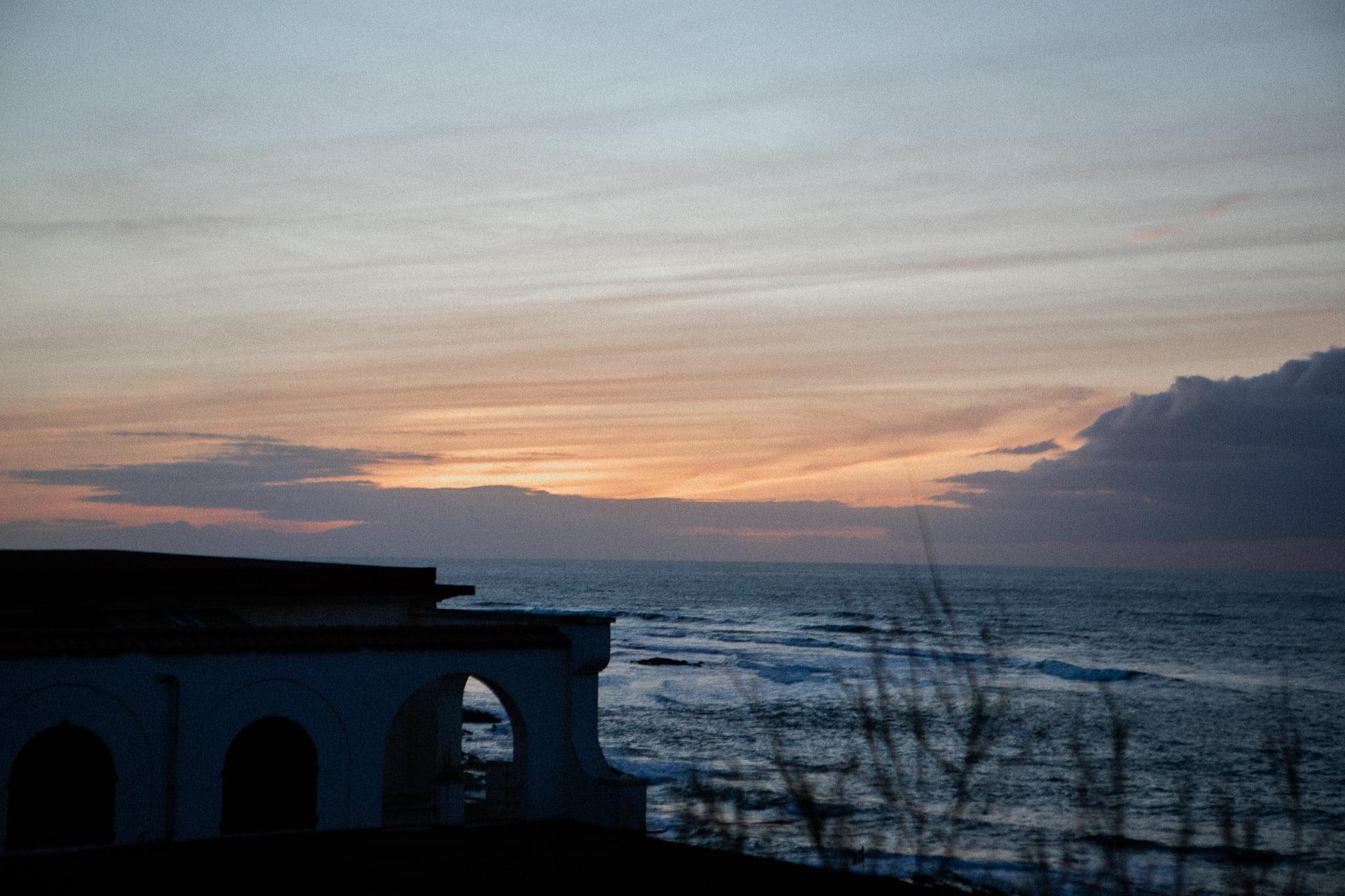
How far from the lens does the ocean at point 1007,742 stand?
832cm

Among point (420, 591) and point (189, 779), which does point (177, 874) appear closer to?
point (189, 779)

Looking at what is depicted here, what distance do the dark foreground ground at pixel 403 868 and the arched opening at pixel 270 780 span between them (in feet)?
0.67

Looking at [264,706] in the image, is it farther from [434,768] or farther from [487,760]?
[487,760]

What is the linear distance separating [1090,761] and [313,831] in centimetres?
2778

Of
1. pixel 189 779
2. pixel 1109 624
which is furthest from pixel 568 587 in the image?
pixel 189 779

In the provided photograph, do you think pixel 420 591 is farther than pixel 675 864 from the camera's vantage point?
Yes

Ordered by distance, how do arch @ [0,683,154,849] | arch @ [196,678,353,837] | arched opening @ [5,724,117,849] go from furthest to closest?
arch @ [196,678,353,837] → arched opening @ [5,724,117,849] → arch @ [0,683,154,849]

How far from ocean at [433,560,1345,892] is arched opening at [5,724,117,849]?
6670 mm

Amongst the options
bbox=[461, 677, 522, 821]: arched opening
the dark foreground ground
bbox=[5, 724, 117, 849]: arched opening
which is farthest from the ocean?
bbox=[5, 724, 117, 849]: arched opening

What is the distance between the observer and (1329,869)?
75.9ft

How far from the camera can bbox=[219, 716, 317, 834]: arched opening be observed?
13.1 m

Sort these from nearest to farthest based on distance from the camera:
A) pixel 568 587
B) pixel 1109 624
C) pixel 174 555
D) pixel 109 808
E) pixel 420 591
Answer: pixel 109 808
pixel 420 591
pixel 174 555
pixel 1109 624
pixel 568 587

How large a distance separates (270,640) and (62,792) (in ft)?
8.61

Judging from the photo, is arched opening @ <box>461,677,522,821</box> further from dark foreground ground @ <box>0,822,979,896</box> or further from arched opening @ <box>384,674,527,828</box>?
dark foreground ground @ <box>0,822,979,896</box>
